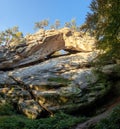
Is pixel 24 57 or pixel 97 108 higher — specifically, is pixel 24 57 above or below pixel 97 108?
above

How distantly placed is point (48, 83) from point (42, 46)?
27.9 feet

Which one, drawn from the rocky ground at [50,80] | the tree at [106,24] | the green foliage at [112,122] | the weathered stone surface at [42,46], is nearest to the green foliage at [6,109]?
the rocky ground at [50,80]

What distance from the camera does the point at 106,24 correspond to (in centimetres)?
1249

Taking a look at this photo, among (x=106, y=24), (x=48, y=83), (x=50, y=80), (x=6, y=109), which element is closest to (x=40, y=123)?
(x=6, y=109)

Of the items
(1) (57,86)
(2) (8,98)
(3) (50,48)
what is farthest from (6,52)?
(1) (57,86)

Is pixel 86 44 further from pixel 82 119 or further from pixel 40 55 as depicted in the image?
pixel 82 119

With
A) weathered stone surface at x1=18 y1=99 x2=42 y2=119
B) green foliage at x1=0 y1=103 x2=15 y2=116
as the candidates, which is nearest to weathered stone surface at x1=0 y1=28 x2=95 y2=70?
green foliage at x1=0 y1=103 x2=15 y2=116

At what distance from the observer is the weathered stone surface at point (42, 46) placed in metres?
27.7

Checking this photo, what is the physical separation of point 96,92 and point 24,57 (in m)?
10.9

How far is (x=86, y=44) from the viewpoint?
27.8 m

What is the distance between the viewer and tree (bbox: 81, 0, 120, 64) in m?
11.0

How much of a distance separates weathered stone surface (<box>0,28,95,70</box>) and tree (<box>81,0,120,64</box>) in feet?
45.3

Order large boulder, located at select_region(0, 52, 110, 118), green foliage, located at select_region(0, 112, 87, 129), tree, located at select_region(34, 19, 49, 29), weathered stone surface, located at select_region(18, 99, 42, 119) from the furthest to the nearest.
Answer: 1. tree, located at select_region(34, 19, 49, 29)
2. large boulder, located at select_region(0, 52, 110, 118)
3. weathered stone surface, located at select_region(18, 99, 42, 119)
4. green foliage, located at select_region(0, 112, 87, 129)

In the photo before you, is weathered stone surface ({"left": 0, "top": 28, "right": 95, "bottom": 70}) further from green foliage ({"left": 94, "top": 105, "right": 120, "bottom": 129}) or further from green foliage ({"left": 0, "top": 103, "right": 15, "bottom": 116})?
green foliage ({"left": 94, "top": 105, "right": 120, "bottom": 129})
